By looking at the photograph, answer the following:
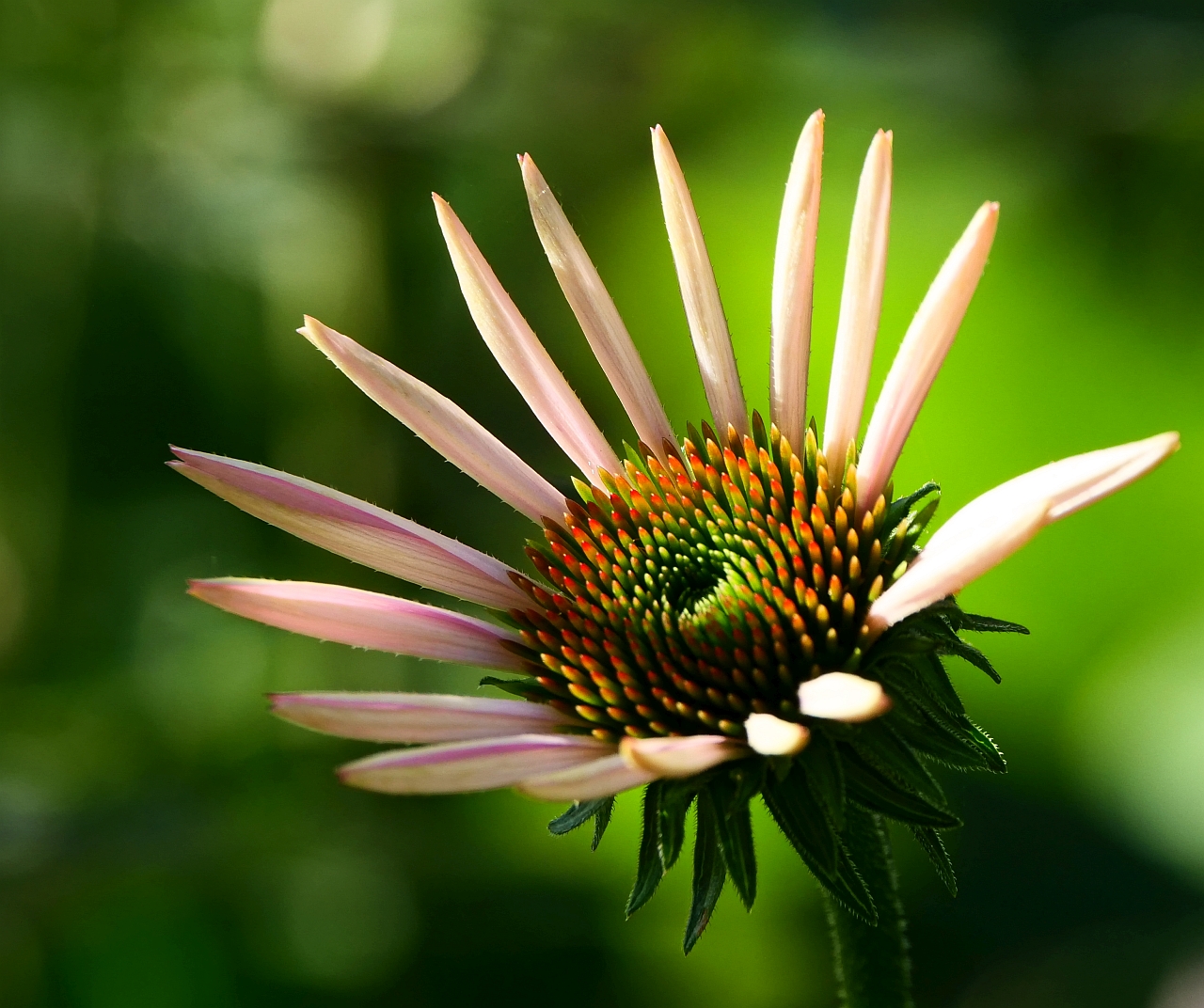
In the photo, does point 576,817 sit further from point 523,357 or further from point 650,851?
point 523,357

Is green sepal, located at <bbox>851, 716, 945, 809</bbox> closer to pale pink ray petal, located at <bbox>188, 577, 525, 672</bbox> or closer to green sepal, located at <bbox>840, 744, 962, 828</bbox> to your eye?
green sepal, located at <bbox>840, 744, 962, 828</bbox>

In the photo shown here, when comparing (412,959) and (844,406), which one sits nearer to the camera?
(844,406)

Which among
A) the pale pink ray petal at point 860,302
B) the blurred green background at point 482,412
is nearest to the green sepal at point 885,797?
the pale pink ray petal at point 860,302

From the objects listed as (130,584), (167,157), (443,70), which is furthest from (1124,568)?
(167,157)

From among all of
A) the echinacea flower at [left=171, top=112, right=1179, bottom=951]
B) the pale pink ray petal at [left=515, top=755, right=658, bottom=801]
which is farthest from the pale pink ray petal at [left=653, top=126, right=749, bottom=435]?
the pale pink ray petal at [left=515, top=755, right=658, bottom=801]

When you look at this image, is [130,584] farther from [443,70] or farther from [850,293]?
[850,293]

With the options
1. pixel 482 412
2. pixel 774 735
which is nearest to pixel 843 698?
pixel 774 735
